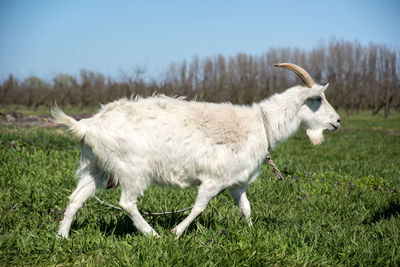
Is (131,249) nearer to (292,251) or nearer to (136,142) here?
(136,142)

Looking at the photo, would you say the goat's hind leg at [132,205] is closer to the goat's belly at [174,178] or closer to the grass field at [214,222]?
the grass field at [214,222]

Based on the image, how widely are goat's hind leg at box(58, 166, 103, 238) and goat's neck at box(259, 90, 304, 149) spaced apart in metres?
1.91

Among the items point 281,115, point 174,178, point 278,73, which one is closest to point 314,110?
point 281,115

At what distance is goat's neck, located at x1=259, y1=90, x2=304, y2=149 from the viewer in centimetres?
421

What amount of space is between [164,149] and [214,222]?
1.21 meters

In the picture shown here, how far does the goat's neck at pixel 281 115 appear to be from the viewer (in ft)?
13.8

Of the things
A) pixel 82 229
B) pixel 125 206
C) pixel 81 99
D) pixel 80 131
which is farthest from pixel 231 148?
pixel 81 99

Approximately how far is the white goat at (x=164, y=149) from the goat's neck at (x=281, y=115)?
132mm

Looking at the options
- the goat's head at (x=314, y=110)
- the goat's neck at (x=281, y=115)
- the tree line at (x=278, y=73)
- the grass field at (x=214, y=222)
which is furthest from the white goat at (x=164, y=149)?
the tree line at (x=278, y=73)

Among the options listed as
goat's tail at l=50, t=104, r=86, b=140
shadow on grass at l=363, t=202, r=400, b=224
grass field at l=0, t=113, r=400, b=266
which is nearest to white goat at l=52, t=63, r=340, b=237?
goat's tail at l=50, t=104, r=86, b=140

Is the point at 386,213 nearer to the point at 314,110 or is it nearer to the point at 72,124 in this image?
the point at 314,110

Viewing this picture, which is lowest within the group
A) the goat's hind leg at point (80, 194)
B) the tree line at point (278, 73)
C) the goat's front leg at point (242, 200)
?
the tree line at point (278, 73)

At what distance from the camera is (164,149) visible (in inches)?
143

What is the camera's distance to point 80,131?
11.9ft
